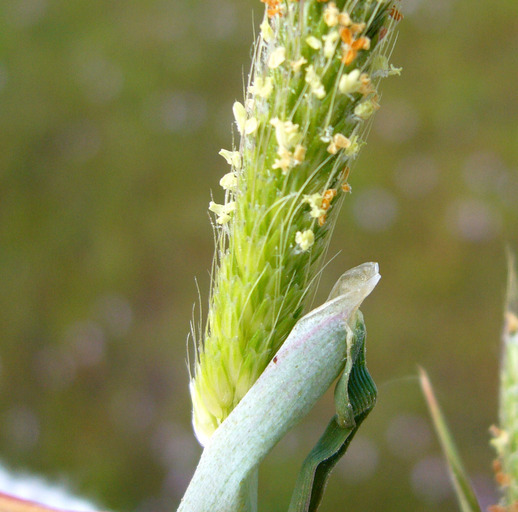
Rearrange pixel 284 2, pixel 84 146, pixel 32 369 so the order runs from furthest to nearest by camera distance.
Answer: pixel 84 146, pixel 32 369, pixel 284 2

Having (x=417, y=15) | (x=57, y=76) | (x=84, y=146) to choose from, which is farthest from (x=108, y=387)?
(x=417, y=15)

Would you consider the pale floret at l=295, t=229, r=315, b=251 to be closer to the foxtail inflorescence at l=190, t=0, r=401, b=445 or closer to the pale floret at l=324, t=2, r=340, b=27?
the foxtail inflorescence at l=190, t=0, r=401, b=445

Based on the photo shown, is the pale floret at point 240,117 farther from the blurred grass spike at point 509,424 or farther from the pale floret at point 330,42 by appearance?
the blurred grass spike at point 509,424

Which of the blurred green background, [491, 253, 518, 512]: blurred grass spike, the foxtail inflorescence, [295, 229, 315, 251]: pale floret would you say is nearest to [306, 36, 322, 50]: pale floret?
the foxtail inflorescence

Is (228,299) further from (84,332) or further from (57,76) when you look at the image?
(57,76)

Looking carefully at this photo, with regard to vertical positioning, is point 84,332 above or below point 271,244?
below

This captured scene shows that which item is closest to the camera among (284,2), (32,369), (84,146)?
(284,2)
